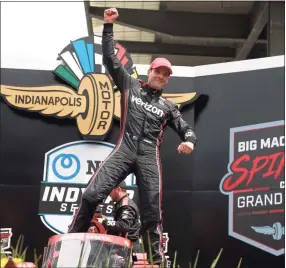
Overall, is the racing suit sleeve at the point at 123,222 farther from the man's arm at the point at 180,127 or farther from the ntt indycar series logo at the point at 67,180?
the ntt indycar series logo at the point at 67,180

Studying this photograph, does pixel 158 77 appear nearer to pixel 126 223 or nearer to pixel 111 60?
pixel 111 60

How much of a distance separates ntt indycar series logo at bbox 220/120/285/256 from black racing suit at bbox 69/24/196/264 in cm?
445

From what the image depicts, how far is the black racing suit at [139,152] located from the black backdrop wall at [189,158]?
4531 mm

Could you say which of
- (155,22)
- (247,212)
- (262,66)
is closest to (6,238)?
(247,212)

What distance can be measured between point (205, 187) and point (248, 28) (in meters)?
7.44

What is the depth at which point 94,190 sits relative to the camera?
3631 millimetres

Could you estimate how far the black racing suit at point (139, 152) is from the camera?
367 cm

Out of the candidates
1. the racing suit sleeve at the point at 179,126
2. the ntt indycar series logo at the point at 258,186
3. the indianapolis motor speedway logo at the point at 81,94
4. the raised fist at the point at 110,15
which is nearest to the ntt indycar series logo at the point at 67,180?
the indianapolis motor speedway logo at the point at 81,94

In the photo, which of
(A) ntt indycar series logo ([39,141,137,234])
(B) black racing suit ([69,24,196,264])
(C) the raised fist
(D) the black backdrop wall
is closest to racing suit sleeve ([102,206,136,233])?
(B) black racing suit ([69,24,196,264])

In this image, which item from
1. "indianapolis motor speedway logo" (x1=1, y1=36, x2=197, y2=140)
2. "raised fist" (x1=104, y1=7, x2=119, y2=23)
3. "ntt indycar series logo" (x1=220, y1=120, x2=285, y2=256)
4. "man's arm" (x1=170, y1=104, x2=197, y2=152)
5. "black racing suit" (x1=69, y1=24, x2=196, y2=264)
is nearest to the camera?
"black racing suit" (x1=69, y1=24, x2=196, y2=264)

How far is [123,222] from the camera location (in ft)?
12.9

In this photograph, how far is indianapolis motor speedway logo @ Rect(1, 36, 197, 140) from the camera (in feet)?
28.2

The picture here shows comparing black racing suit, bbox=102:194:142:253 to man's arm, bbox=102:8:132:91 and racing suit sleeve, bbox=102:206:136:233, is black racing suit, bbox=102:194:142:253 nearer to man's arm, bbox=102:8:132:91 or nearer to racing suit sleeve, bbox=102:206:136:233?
racing suit sleeve, bbox=102:206:136:233

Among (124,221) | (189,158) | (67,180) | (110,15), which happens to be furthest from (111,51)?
(189,158)
